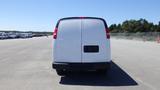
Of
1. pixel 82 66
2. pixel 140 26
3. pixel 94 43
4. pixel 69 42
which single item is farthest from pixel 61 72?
pixel 140 26

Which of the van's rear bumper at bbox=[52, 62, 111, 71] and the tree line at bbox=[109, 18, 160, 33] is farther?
the tree line at bbox=[109, 18, 160, 33]

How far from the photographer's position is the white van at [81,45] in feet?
35.4

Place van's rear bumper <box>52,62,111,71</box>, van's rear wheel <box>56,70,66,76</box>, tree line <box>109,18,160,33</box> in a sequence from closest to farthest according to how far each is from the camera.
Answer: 1. van's rear bumper <box>52,62,111,71</box>
2. van's rear wheel <box>56,70,66,76</box>
3. tree line <box>109,18,160,33</box>

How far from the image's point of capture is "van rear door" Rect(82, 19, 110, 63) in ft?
35.3

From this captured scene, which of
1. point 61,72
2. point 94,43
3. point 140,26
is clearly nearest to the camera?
point 94,43

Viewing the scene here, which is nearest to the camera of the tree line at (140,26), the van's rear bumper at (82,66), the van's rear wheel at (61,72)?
the van's rear bumper at (82,66)

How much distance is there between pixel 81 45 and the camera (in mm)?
10828

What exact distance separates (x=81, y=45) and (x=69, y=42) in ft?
1.25

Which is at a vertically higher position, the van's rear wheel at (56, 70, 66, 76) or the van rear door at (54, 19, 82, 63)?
the van rear door at (54, 19, 82, 63)

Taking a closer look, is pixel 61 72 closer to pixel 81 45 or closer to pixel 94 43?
pixel 81 45

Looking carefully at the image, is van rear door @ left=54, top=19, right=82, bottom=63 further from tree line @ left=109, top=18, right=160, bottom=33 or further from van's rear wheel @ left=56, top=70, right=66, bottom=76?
Result: tree line @ left=109, top=18, right=160, bottom=33

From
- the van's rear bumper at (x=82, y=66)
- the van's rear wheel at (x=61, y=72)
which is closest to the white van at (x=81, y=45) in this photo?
the van's rear bumper at (x=82, y=66)

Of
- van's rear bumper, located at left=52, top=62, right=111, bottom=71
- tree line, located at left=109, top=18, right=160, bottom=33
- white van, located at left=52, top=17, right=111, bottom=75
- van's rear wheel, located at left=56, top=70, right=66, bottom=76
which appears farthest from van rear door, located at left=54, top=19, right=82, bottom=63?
tree line, located at left=109, top=18, right=160, bottom=33

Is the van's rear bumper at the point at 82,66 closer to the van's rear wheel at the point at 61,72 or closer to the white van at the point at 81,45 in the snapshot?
the white van at the point at 81,45
